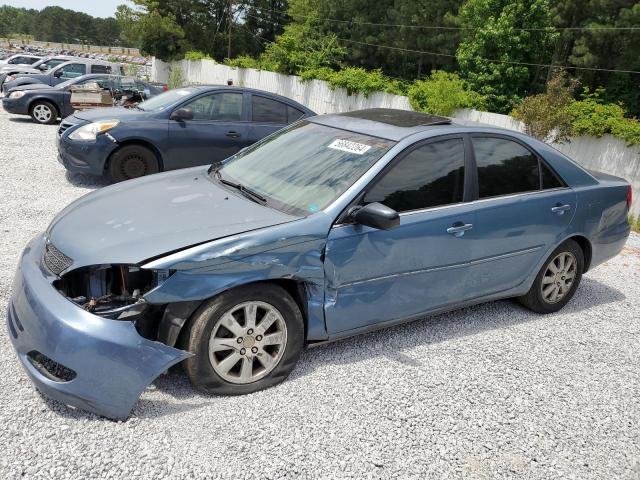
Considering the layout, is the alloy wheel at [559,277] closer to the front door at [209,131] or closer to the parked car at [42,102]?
the front door at [209,131]

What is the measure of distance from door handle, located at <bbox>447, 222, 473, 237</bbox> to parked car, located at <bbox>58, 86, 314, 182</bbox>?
4953 mm

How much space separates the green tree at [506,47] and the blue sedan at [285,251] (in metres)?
25.9

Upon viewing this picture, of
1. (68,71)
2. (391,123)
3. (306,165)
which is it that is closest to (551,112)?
(391,123)

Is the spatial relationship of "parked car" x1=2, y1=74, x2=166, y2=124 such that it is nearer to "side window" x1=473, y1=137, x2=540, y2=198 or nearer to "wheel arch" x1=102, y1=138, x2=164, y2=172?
"wheel arch" x1=102, y1=138, x2=164, y2=172

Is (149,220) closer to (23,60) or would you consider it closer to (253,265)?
(253,265)

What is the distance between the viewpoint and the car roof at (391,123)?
399 cm

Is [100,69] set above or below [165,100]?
above

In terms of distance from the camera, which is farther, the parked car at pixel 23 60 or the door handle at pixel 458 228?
the parked car at pixel 23 60

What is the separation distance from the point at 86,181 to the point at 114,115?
115 centimetres

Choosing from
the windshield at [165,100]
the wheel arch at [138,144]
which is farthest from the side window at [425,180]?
the windshield at [165,100]

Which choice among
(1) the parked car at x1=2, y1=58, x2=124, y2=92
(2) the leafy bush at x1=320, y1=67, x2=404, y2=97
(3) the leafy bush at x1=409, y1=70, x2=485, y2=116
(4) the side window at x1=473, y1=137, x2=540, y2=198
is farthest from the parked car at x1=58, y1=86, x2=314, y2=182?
(2) the leafy bush at x1=320, y1=67, x2=404, y2=97

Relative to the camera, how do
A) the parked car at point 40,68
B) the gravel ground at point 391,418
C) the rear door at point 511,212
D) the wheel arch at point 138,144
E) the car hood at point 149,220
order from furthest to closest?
1. the parked car at point 40,68
2. the wheel arch at point 138,144
3. the rear door at point 511,212
4. the car hood at point 149,220
5. the gravel ground at point 391,418

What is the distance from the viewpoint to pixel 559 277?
486 cm

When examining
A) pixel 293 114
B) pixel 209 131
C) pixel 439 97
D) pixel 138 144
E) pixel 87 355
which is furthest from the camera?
pixel 439 97
